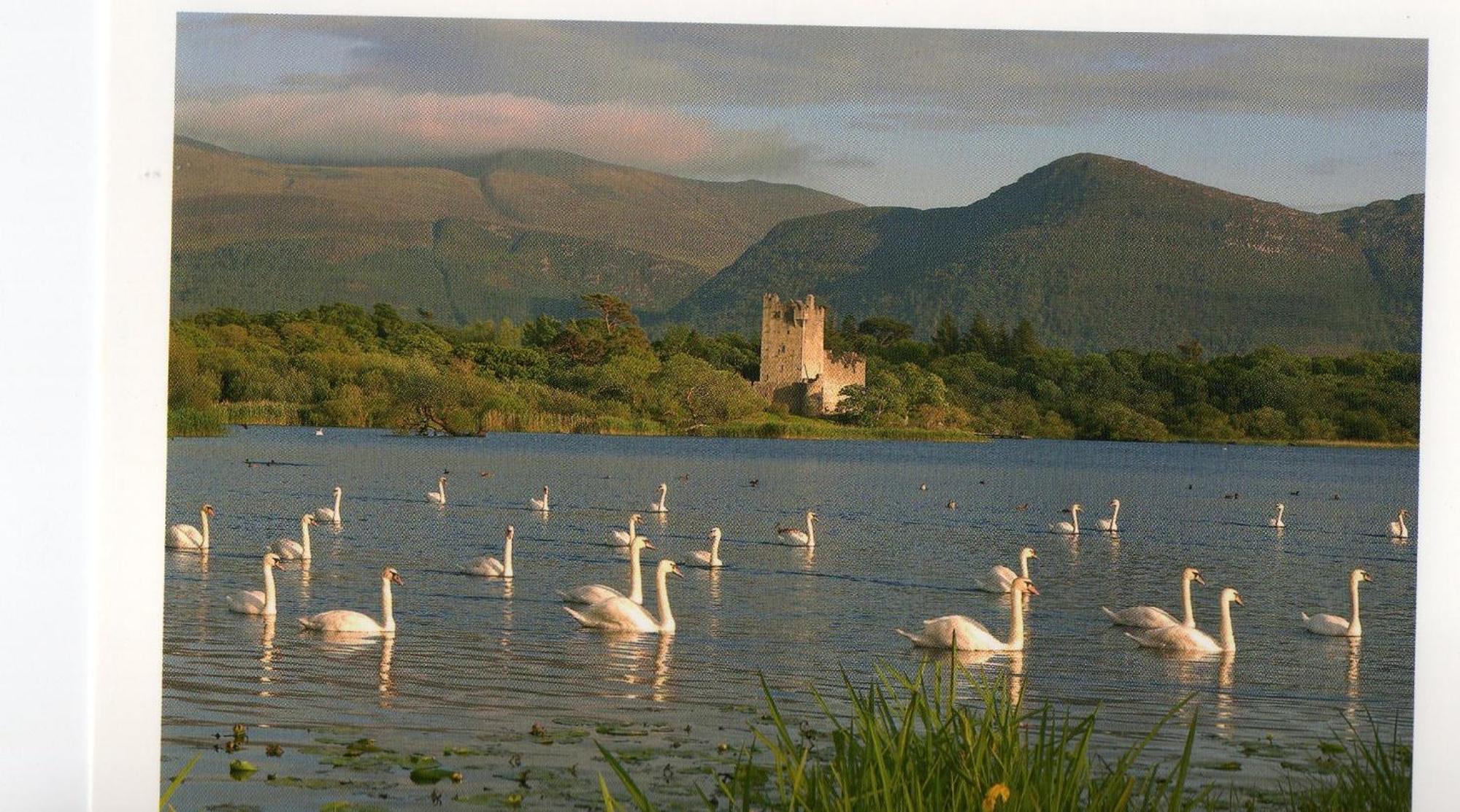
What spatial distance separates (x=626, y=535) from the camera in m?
5.68

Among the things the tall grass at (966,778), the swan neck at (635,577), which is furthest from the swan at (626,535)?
the tall grass at (966,778)

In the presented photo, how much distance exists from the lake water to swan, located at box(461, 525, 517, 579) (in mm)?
38

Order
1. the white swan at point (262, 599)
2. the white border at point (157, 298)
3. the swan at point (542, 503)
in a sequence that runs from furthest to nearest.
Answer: the swan at point (542, 503) → the white swan at point (262, 599) → the white border at point (157, 298)

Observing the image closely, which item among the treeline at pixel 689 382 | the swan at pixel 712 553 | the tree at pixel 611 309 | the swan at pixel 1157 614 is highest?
the tree at pixel 611 309

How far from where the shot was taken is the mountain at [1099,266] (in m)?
5.26

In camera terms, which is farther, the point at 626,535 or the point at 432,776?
the point at 626,535

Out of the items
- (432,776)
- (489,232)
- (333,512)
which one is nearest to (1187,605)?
(432,776)

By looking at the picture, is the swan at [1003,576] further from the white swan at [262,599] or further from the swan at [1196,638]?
the white swan at [262,599]

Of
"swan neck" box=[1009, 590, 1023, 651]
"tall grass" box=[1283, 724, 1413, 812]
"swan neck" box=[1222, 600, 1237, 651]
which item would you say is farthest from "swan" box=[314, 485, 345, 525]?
"tall grass" box=[1283, 724, 1413, 812]

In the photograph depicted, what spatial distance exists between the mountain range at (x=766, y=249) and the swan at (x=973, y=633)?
2.99ft

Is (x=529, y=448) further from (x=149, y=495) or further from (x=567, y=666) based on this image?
(x=149, y=495)

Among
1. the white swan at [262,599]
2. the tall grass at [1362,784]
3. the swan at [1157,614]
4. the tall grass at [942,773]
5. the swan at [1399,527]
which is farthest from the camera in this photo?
the swan at [1157,614]

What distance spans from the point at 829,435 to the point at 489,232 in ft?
4.69

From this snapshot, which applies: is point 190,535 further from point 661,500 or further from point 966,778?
point 966,778
